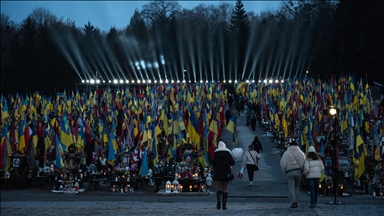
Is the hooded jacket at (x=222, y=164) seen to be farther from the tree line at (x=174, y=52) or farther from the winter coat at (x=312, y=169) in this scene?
the tree line at (x=174, y=52)

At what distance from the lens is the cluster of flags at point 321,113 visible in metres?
24.7

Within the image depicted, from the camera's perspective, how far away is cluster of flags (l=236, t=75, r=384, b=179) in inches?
972

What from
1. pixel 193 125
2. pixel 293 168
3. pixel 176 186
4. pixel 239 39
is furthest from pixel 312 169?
pixel 239 39

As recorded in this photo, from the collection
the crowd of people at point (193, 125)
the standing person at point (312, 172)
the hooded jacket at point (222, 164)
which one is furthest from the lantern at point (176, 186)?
the standing person at point (312, 172)

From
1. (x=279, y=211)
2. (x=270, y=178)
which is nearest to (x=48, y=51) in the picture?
(x=270, y=178)

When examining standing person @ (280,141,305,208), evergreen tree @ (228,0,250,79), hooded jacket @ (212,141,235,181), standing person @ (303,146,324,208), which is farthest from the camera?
evergreen tree @ (228,0,250,79)

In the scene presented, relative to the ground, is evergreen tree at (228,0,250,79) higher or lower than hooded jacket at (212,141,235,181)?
higher

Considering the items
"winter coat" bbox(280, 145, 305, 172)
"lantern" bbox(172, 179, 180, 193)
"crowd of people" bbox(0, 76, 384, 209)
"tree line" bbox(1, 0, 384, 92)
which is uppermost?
"tree line" bbox(1, 0, 384, 92)

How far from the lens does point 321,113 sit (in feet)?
119

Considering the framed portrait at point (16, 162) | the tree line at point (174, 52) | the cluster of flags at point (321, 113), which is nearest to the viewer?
the cluster of flags at point (321, 113)

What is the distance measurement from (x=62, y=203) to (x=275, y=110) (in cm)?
2591

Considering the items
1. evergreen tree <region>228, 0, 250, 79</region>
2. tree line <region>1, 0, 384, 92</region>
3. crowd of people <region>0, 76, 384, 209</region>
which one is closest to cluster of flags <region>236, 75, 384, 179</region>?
crowd of people <region>0, 76, 384, 209</region>

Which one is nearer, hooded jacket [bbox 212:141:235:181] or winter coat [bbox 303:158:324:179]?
hooded jacket [bbox 212:141:235:181]

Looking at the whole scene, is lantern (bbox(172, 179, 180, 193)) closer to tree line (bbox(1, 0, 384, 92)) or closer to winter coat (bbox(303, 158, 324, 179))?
winter coat (bbox(303, 158, 324, 179))
